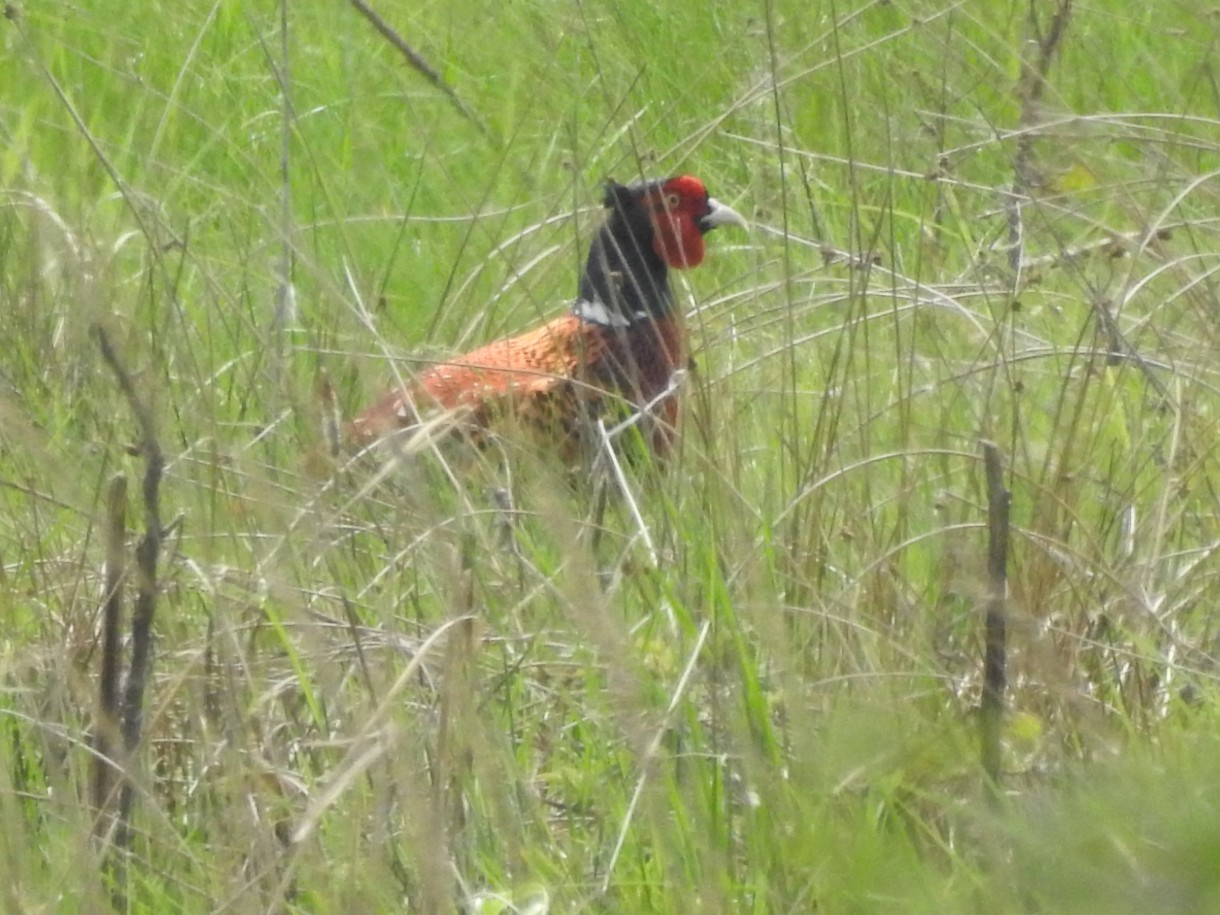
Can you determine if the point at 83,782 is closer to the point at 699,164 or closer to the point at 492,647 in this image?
the point at 492,647

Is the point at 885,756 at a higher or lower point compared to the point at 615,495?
Answer: higher

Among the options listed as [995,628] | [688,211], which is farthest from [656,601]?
[688,211]

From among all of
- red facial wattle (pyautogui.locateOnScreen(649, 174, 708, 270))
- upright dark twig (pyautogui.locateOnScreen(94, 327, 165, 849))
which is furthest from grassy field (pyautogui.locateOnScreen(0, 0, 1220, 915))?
red facial wattle (pyautogui.locateOnScreen(649, 174, 708, 270))

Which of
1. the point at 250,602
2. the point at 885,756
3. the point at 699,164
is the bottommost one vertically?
the point at 699,164

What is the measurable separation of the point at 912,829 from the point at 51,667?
39.9 inches

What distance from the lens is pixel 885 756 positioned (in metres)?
1.22

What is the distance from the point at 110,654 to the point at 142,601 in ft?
0.20

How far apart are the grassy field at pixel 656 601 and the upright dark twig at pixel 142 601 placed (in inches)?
0.8

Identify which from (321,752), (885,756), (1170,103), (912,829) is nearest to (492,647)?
(321,752)

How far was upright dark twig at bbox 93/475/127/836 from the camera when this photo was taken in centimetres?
192

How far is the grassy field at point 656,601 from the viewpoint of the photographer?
1528 millimetres

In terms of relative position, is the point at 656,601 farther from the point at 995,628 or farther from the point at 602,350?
the point at 602,350

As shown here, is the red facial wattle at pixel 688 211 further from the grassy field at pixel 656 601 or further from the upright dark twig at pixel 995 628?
the upright dark twig at pixel 995 628

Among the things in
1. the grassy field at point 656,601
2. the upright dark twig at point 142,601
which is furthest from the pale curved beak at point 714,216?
the upright dark twig at point 142,601
